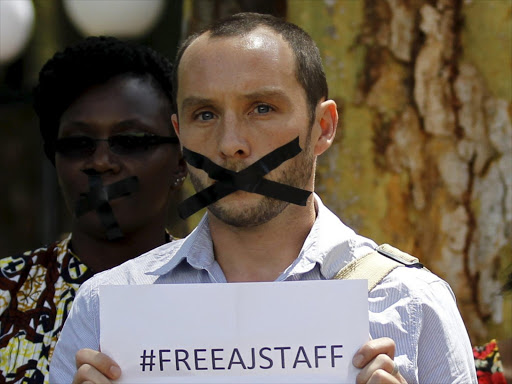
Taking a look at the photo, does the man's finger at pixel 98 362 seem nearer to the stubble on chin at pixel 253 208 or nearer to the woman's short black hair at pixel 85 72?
the stubble on chin at pixel 253 208

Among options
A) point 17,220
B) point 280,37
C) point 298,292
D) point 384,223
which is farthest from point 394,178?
point 17,220

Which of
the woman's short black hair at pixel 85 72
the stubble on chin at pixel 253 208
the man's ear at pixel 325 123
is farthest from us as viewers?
the woman's short black hair at pixel 85 72

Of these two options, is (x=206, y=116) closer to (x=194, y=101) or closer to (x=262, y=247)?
(x=194, y=101)

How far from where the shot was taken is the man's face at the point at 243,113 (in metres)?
2.32

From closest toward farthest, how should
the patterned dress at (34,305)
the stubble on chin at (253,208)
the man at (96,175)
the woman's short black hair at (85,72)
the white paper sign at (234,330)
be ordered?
the white paper sign at (234,330) < the stubble on chin at (253,208) < the patterned dress at (34,305) < the man at (96,175) < the woman's short black hair at (85,72)

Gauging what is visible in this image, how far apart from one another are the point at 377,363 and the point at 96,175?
1607mm

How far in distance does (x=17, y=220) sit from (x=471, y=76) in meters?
3.35

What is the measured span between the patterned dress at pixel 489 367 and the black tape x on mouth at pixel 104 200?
4.47 ft

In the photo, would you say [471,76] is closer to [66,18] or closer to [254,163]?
[254,163]

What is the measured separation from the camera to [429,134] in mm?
4242

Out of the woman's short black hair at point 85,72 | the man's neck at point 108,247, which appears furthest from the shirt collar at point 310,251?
the woman's short black hair at point 85,72

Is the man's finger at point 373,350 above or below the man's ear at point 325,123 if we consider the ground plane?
below

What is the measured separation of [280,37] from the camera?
245cm

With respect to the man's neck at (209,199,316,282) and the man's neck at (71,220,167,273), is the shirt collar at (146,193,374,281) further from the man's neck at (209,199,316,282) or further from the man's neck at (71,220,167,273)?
the man's neck at (71,220,167,273)
